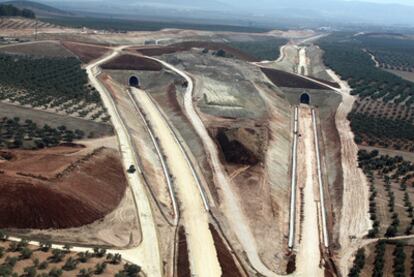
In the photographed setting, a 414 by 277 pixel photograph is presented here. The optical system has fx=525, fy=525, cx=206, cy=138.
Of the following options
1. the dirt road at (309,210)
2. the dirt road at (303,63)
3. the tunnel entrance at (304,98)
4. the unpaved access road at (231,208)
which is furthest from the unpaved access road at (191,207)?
the dirt road at (303,63)

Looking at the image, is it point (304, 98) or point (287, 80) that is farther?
point (287, 80)

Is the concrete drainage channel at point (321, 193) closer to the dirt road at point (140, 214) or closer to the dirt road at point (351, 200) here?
the dirt road at point (351, 200)

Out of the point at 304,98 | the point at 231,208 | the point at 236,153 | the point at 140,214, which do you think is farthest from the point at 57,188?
the point at 304,98

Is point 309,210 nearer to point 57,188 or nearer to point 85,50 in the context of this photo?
point 57,188

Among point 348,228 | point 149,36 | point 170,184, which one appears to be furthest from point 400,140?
point 149,36

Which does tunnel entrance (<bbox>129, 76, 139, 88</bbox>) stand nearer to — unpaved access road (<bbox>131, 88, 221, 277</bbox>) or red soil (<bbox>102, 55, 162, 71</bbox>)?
red soil (<bbox>102, 55, 162, 71</bbox>)
